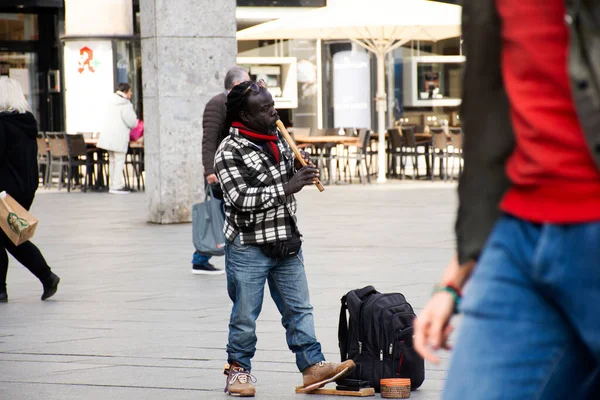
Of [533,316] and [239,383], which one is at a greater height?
[533,316]

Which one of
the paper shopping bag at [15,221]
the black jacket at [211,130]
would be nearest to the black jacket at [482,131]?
the paper shopping bag at [15,221]

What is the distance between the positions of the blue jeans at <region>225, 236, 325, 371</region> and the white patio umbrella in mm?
13975

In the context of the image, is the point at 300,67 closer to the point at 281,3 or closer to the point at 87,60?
the point at 281,3

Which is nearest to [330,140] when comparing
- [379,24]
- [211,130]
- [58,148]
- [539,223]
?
[379,24]

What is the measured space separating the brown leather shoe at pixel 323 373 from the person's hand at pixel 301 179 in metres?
0.84

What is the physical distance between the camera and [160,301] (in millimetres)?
8461

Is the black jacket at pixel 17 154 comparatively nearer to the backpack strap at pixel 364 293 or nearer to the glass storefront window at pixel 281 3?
the backpack strap at pixel 364 293

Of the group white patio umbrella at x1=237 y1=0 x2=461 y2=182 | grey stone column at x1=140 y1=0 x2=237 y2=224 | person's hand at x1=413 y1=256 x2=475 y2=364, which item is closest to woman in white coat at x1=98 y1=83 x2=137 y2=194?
white patio umbrella at x1=237 y1=0 x2=461 y2=182

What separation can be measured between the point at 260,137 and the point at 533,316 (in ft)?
11.9

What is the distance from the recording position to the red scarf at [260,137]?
554cm

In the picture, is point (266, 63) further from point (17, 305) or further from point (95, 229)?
point (17, 305)

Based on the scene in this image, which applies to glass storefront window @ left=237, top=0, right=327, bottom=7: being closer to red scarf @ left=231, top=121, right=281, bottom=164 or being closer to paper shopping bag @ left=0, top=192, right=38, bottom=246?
paper shopping bag @ left=0, top=192, right=38, bottom=246

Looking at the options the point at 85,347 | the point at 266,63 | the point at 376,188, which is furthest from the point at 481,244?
the point at 266,63

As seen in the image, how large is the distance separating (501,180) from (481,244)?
0.40ft
